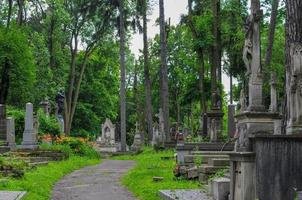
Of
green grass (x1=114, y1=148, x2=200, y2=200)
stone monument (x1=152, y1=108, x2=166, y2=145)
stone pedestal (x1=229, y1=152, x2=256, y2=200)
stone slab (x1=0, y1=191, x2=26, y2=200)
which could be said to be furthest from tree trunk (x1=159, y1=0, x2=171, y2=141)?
stone pedestal (x1=229, y1=152, x2=256, y2=200)

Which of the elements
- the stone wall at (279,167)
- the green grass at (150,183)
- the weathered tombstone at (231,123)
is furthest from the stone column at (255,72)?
the weathered tombstone at (231,123)

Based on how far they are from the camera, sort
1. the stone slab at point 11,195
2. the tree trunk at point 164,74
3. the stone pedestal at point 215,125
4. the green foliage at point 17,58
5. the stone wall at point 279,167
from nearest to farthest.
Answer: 1. the stone wall at point 279,167
2. the stone slab at point 11,195
3. the stone pedestal at point 215,125
4. the tree trunk at point 164,74
5. the green foliage at point 17,58

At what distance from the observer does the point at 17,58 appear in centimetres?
3862

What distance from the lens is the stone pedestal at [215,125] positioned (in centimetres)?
2727

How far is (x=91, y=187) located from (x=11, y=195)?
4148 mm

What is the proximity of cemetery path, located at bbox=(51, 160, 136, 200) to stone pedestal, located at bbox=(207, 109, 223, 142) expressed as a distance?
624 centimetres

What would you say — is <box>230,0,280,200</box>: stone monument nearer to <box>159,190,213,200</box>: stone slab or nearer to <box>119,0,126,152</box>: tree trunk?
<box>159,190,213,200</box>: stone slab

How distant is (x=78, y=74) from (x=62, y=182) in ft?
117

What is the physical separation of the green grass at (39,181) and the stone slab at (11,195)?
181mm

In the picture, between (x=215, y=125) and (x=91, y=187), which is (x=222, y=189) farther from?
(x=215, y=125)

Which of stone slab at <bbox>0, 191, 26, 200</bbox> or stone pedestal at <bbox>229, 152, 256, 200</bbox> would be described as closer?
stone pedestal at <bbox>229, 152, 256, 200</bbox>

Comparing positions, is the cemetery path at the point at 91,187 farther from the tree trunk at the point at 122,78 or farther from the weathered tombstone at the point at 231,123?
the tree trunk at the point at 122,78

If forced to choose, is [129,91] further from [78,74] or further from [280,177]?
[280,177]

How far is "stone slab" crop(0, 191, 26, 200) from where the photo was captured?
502 inches
